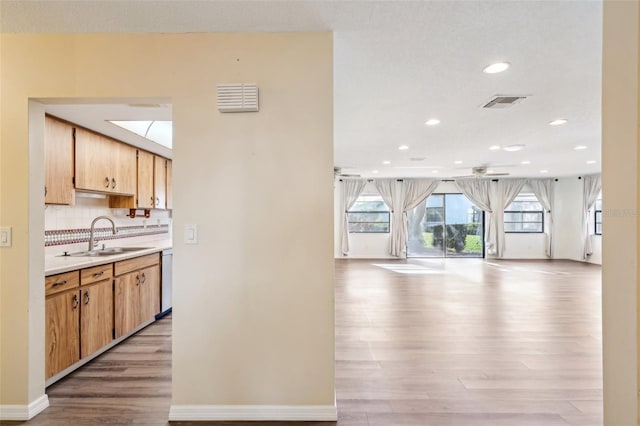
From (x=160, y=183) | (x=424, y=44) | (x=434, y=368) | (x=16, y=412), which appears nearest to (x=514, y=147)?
(x=424, y=44)

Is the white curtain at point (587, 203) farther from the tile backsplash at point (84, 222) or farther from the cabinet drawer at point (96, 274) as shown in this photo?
the cabinet drawer at point (96, 274)

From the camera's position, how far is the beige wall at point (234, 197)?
199cm

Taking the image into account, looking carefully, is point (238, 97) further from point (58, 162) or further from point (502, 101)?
point (502, 101)

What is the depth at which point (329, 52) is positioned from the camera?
2.00 m

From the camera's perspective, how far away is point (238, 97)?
1971mm

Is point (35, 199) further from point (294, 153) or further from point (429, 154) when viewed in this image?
point (429, 154)

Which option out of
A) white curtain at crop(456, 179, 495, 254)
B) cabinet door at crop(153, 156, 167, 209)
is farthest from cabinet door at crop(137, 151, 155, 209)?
white curtain at crop(456, 179, 495, 254)

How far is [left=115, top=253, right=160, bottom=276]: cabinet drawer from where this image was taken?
3.14 metres

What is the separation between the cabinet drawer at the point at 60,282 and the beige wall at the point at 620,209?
10.6ft

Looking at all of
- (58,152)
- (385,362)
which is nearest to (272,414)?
(385,362)

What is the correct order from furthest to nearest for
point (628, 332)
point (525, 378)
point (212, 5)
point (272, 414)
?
point (525, 378) < point (272, 414) < point (212, 5) < point (628, 332)

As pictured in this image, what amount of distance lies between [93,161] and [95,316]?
160 centimetres

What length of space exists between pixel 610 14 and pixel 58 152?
3.86m

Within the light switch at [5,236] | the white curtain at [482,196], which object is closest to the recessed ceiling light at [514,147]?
the white curtain at [482,196]
